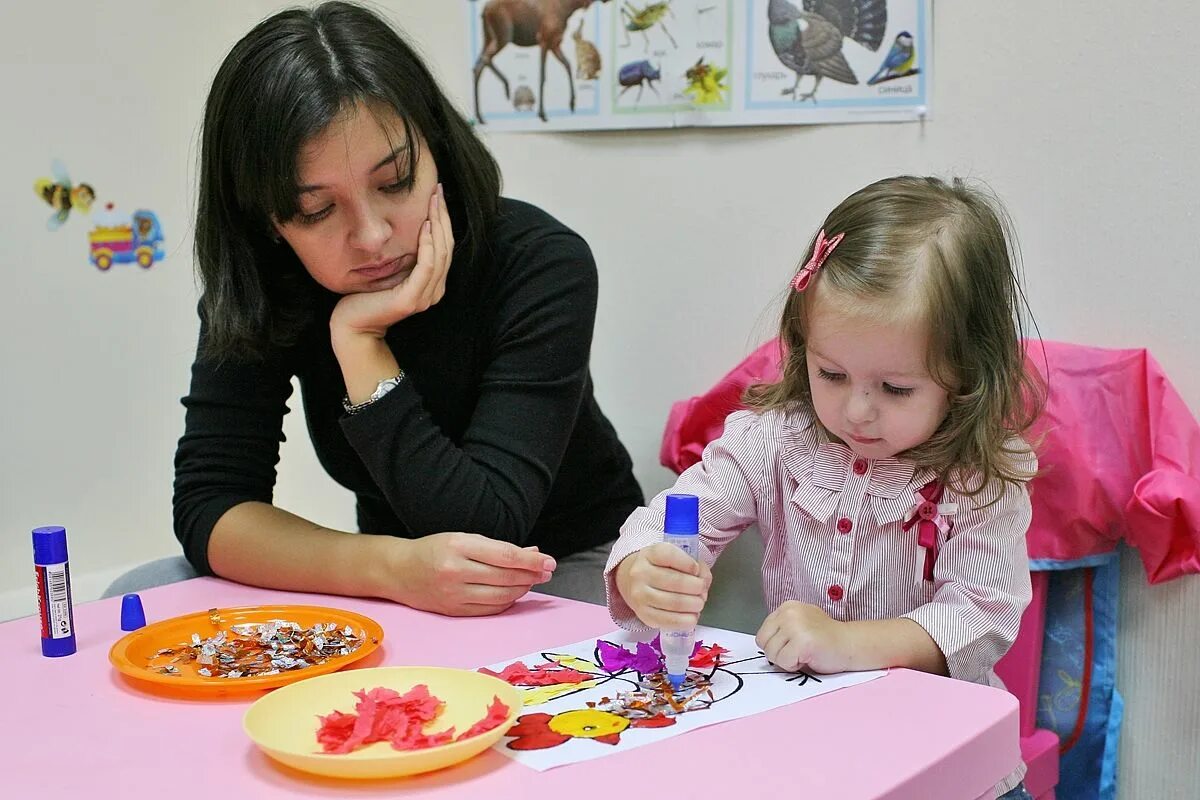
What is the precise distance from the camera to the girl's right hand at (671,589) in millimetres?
940

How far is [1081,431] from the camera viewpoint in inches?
50.9

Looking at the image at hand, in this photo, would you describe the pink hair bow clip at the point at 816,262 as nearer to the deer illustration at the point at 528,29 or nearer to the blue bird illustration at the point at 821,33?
the blue bird illustration at the point at 821,33

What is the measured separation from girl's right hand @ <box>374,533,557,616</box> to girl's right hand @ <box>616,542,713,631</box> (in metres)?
0.15

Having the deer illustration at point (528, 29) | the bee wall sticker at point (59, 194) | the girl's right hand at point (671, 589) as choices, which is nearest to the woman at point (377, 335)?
the girl's right hand at point (671, 589)

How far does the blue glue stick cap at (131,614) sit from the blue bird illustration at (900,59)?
106cm

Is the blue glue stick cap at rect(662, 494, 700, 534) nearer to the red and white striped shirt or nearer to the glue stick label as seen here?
the red and white striped shirt

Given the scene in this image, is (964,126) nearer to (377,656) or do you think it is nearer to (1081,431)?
(1081,431)

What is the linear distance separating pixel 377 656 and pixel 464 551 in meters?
0.14

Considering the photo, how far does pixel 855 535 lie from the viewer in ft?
3.77

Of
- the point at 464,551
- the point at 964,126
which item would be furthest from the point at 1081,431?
the point at 464,551

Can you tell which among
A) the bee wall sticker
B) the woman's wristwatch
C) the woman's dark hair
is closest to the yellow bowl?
the woman's wristwatch

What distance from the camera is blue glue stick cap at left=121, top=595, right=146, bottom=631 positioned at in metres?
1.07

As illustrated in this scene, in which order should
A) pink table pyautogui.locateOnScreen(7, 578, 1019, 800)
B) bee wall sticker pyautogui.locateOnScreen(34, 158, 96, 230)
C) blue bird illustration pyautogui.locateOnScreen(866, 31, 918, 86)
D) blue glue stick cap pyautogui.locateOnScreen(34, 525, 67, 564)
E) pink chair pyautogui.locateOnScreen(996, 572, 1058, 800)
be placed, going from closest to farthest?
pink table pyautogui.locateOnScreen(7, 578, 1019, 800) → blue glue stick cap pyautogui.locateOnScreen(34, 525, 67, 564) → pink chair pyautogui.locateOnScreen(996, 572, 1058, 800) → blue bird illustration pyautogui.locateOnScreen(866, 31, 918, 86) → bee wall sticker pyautogui.locateOnScreen(34, 158, 96, 230)

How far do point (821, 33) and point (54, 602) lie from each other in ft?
3.71
